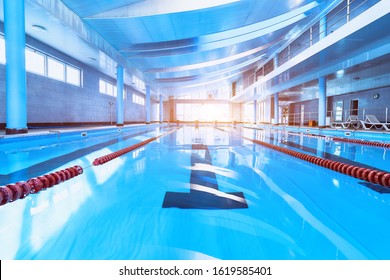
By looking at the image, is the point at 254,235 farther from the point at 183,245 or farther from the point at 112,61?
the point at 112,61

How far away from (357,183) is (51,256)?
2.73 metres

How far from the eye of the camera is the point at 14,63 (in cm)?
531

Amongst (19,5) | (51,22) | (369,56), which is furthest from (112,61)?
(369,56)

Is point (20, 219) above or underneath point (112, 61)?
underneath

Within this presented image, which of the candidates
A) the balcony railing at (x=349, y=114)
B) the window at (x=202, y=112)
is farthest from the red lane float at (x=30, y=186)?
the window at (x=202, y=112)

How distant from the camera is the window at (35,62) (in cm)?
893

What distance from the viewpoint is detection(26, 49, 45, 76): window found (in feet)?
29.3

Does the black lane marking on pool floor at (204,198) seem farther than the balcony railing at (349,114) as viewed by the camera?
No

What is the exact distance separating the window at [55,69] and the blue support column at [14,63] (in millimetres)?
5022

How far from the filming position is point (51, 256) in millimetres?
1146

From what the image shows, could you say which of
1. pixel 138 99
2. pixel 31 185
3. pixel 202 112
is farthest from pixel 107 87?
pixel 202 112

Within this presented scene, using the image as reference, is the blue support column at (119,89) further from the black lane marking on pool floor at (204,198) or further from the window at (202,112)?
the window at (202,112)

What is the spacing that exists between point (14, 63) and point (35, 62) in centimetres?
471

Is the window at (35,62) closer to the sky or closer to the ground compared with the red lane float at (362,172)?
closer to the sky
